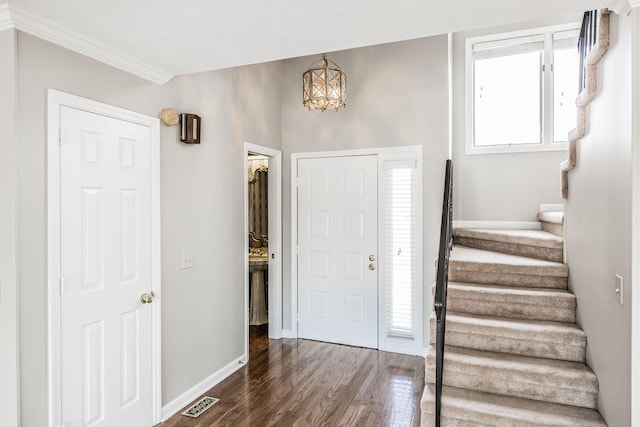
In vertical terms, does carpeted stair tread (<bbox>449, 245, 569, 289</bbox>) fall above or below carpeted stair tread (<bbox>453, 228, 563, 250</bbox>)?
below

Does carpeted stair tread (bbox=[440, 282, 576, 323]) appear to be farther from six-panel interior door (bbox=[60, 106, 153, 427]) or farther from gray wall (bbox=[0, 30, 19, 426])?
gray wall (bbox=[0, 30, 19, 426])

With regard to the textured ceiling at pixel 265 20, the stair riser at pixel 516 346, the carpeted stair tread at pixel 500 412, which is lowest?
the carpeted stair tread at pixel 500 412

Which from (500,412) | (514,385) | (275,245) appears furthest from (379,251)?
(500,412)

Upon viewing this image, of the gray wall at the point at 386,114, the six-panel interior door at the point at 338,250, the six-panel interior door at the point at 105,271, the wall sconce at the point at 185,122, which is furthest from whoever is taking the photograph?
the six-panel interior door at the point at 338,250

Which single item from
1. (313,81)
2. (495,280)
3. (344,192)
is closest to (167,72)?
(313,81)

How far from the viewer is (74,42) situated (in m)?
2.15

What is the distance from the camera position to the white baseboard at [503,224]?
4.15 meters

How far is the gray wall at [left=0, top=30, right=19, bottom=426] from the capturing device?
1916mm

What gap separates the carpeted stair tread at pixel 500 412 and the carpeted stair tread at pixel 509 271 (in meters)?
0.92

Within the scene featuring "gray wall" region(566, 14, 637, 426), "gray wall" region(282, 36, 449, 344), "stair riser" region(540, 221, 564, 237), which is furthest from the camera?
"gray wall" region(282, 36, 449, 344)

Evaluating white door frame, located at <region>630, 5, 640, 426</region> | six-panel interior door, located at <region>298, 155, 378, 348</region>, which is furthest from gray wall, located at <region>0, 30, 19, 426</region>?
six-panel interior door, located at <region>298, 155, 378, 348</region>

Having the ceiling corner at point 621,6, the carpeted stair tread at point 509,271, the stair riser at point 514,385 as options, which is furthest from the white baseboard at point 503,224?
the ceiling corner at point 621,6

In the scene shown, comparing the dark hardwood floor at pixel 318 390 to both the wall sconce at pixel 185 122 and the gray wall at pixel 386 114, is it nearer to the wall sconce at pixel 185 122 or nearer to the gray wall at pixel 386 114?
the gray wall at pixel 386 114

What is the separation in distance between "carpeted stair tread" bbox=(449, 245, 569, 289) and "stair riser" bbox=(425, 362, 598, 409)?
2.68 ft
